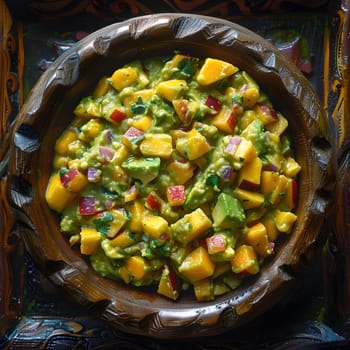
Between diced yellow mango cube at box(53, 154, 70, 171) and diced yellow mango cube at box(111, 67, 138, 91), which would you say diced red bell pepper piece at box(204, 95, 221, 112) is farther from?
diced yellow mango cube at box(53, 154, 70, 171)

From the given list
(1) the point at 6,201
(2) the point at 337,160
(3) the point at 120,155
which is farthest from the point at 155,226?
(2) the point at 337,160

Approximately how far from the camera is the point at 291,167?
2578 millimetres

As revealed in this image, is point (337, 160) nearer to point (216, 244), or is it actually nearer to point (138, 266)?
point (216, 244)

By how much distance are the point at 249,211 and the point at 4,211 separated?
111 cm

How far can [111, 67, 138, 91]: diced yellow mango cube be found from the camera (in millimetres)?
2566

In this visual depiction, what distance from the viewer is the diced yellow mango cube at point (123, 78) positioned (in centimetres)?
257

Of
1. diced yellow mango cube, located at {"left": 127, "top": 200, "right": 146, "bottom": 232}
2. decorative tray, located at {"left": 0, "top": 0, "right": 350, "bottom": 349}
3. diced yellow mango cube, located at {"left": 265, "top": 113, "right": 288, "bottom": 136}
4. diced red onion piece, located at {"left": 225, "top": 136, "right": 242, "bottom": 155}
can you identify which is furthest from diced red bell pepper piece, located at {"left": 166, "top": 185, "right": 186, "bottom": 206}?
decorative tray, located at {"left": 0, "top": 0, "right": 350, "bottom": 349}

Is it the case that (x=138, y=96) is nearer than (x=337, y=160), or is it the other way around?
(x=138, y=96)

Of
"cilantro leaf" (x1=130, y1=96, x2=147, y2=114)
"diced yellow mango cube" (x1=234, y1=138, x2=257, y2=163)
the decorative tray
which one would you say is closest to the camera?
"diced yellow mango cube" (x1=234, y1=138, x2=257, y2=163)

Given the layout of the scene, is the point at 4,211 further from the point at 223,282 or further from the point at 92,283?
the point at 223,282

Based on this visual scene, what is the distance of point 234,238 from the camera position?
2.50 m

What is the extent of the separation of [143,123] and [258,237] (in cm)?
62

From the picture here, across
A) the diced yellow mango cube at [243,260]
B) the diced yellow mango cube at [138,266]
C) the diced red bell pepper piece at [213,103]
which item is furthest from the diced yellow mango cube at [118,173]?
the diced yellow mango cube at [243,260]

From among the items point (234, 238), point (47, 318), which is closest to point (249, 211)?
point (234, 238)
